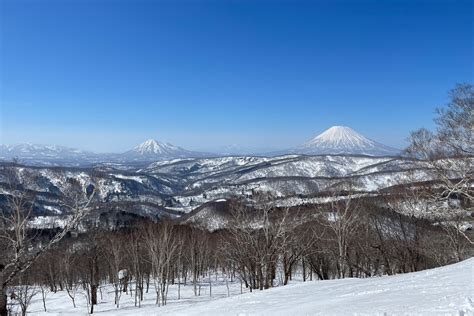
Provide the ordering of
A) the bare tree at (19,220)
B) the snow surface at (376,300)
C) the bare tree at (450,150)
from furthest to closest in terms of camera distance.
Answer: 1. the bare tree at (450,150)
2. the bare tree at (19,220)
3. the snow surface at (376,300)

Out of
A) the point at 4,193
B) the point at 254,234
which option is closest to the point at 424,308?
the point at 4,193

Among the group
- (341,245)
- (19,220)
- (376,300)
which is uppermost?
(19,220)

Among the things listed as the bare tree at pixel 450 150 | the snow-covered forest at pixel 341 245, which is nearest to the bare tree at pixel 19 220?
the snow-covered forest at pixel 341 245

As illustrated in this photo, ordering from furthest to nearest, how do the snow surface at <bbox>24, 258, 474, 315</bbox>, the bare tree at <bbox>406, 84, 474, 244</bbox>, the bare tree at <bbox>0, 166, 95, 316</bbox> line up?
1. the bare tree at <bbox>406, 84, 474, 244</bbox>
2. the bare tree at <bbox>0, 166, 95, 316</bbox>
3. the snow surface at <bbox>24, 258, 474, 315</bbox>

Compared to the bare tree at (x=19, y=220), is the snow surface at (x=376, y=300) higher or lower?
lower

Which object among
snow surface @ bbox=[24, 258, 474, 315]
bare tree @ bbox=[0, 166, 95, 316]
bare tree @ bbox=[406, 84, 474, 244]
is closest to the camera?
snow surface @ bbox=[24, 258, 474, 315]

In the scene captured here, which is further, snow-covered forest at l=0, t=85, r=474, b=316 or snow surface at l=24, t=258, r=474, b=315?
snow-covered forest at l=0, t=85, r=474, b=316

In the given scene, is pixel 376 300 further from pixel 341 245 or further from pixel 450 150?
pixel 341 245

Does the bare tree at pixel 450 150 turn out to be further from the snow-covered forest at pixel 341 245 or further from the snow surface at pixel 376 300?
the snow surface at pixel 376 300

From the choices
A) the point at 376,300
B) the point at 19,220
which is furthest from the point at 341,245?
the point at 19,220

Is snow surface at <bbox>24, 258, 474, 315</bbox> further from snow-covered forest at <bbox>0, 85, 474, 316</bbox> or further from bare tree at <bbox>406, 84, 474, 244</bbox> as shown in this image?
bare tree at <bbox>406, 84, 474, 244</bbox>

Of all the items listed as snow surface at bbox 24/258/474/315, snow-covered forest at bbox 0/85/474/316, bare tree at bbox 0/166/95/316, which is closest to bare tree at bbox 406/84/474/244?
snow-covered forest at bbox 0/85/474/316

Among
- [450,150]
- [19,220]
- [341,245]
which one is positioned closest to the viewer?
[19,220]
